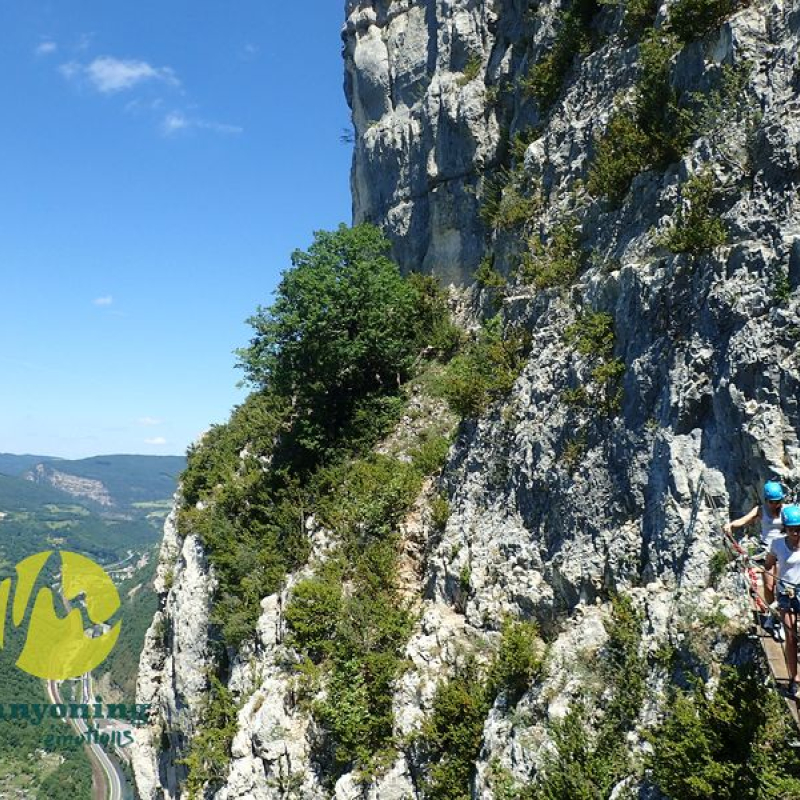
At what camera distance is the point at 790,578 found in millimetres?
5801

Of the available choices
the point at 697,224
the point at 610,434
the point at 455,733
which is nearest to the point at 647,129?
the point at 697,224

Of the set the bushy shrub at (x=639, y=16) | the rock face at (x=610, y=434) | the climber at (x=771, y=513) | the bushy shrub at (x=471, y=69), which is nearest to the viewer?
the climber at (x=771, y=513)

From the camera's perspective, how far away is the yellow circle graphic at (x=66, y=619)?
23734 mm

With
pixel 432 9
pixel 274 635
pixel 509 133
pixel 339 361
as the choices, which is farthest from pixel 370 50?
pixel 274 635

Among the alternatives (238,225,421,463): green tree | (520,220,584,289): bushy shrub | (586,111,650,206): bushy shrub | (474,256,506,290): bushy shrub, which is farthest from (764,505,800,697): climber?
(238,225,421,463): green tree

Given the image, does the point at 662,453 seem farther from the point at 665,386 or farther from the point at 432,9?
the point at 432,9

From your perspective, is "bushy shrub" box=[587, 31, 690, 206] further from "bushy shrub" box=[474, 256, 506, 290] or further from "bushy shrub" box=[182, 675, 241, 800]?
"bushy shrub" box=[182, 675, 241, 800]

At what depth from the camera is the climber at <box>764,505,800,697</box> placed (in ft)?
18.6

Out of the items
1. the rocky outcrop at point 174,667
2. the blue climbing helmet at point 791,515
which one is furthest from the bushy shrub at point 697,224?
the rocky outcrop at point 174,667

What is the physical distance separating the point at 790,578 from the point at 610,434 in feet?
13.7

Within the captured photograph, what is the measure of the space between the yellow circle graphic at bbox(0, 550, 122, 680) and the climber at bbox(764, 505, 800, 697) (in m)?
21.8

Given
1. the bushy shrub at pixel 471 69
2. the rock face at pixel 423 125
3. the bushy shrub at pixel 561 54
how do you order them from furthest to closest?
the bushy shrub at pixel 471 69
the rock face at pixel 423 125
the bushy shrub at pixel 561 54

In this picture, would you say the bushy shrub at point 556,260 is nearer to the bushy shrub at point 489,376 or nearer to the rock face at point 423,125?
the bushy shrub at point 489,376

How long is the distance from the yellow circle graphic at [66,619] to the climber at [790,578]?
71.5ft
